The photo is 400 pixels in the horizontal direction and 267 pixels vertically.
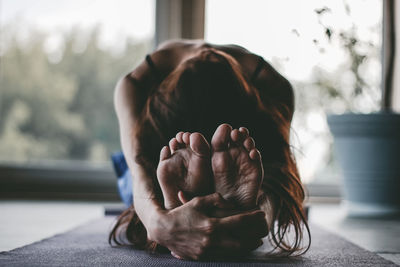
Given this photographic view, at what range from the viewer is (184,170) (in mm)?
884

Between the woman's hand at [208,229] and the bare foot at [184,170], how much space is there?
4 cm

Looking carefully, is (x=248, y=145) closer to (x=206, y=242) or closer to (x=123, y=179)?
(x=206, y=242)

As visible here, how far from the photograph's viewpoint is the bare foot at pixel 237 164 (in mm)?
860

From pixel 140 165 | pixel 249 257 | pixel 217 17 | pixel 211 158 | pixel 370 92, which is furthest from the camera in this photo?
pixel 217 17

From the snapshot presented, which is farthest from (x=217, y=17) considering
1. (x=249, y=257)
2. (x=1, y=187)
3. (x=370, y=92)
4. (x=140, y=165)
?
(x=249, y=257)

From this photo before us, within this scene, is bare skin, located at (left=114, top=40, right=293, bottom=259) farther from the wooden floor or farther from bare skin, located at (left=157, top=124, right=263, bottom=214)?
the wooden floor

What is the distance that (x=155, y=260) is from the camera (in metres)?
0.91

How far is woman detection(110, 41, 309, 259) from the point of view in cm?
85

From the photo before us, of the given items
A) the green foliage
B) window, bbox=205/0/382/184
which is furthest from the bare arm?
the green foliage

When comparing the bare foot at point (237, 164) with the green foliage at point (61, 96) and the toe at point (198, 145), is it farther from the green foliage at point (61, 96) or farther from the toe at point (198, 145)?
the green foliage at point (61, 96)

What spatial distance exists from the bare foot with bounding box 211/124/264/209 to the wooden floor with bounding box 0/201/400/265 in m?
0.38

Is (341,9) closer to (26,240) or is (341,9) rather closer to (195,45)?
(195,45)

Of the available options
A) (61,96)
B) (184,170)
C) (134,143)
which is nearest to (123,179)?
(134,143)

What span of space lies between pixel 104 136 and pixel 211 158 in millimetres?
2115
